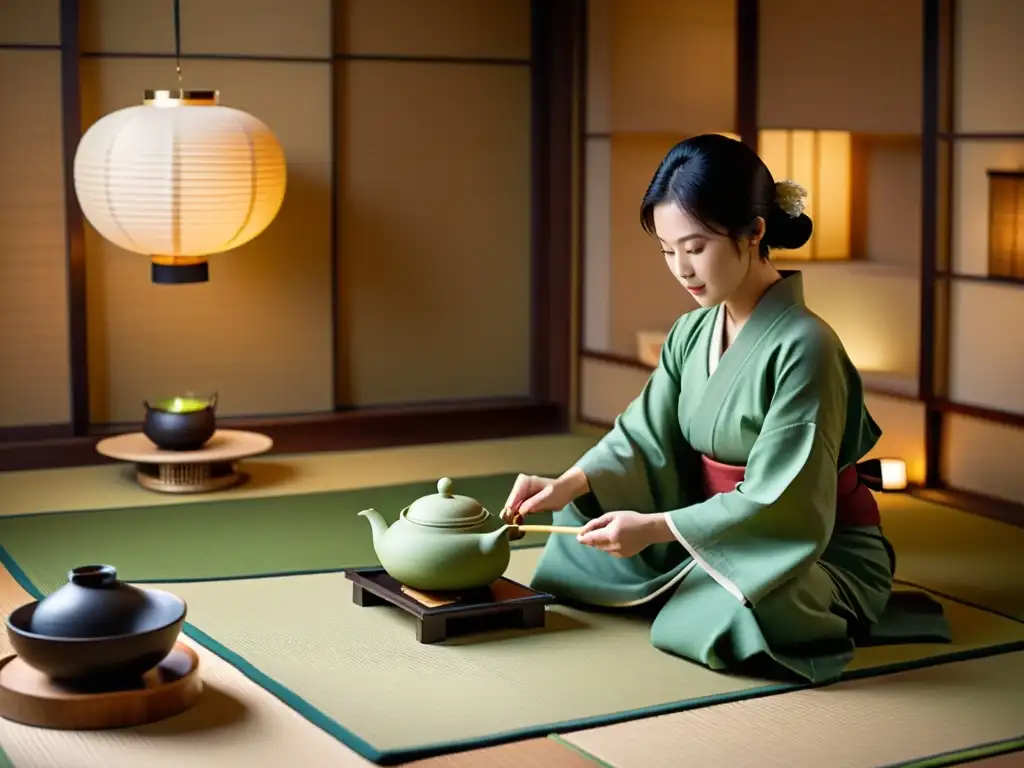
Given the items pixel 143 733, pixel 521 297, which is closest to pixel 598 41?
pixel 521 297

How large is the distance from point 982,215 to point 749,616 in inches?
80.3

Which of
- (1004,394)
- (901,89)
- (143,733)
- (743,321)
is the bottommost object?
(143,733)

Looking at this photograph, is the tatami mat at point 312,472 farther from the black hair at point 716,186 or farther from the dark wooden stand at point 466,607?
the black hair at point 716,186

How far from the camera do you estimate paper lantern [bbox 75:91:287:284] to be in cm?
497

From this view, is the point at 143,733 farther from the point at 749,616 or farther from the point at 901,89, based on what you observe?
the point at 901,89

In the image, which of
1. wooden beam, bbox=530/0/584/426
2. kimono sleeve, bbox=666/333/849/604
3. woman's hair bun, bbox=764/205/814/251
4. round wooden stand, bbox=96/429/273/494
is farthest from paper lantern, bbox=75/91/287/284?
kimono sleeve, bbox=666/333/849/604

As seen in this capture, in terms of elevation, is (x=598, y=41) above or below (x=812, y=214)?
above

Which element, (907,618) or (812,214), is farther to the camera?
(812,214)

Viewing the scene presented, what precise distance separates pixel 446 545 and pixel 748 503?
25.9 inches

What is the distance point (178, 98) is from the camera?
5.10 metres

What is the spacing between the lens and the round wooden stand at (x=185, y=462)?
16.6ft

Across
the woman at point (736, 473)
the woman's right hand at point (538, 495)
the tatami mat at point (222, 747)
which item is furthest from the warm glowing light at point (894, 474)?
the tatami mat at point (222, 747)

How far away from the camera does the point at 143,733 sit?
Result: 9.60 ft

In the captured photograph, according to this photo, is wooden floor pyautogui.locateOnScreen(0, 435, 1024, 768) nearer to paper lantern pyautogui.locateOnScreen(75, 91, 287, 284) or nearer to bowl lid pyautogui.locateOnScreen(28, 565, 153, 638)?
bowl lid pyautogui.locateOnScreen(28, 565, 153, 638)
